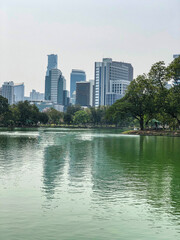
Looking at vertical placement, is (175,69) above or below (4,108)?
above

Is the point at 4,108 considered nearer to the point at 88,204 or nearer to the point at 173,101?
the point at 173,101

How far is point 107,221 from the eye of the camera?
10656 millimetres

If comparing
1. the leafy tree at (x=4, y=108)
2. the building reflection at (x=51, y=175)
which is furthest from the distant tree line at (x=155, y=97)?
the building reflection at (x=51, y=175)

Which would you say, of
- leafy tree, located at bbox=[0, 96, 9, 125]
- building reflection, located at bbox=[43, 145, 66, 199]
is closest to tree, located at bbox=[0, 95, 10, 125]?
leafy tree, located at bbox=[0, 96, 9, 125]

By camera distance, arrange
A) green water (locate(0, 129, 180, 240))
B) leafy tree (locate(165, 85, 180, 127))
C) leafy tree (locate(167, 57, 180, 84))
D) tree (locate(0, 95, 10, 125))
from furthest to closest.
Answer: tree (locate(0, 95, 10, 125)), leafy tree (locate(167, 57, 180, 84)), leafy tree (locate(165, 85, 180, 127)), green water (locate(0, 129, 180, 240))

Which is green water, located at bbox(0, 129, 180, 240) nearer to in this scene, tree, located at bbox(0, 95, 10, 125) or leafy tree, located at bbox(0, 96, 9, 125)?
leafy tree, located at bbox(0, 96, 9, 125)

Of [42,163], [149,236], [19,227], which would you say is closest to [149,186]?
[149,236]

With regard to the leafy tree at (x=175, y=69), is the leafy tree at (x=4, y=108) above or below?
below

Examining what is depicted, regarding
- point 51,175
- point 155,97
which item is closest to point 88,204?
point 51,175

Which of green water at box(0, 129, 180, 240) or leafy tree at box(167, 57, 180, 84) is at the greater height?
leafy tree at box(167, 57, 180, 84)

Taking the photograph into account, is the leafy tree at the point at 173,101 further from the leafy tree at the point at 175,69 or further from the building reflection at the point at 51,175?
the building reflection at the point at 51,175

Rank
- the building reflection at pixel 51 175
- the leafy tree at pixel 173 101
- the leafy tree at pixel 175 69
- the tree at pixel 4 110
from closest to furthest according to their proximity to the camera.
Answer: the building reflection at pixel 51 175, the leafy tree at pixel 173 101, the leafy tree at pixel 175 69, the tree at pixel 4 110

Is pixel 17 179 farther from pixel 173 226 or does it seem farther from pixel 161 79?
pixel 161 79

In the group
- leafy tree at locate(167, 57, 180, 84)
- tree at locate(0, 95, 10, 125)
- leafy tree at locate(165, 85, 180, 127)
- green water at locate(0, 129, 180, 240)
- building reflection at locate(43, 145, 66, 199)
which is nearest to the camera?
green water at locate(0, 129, 180, 240)
